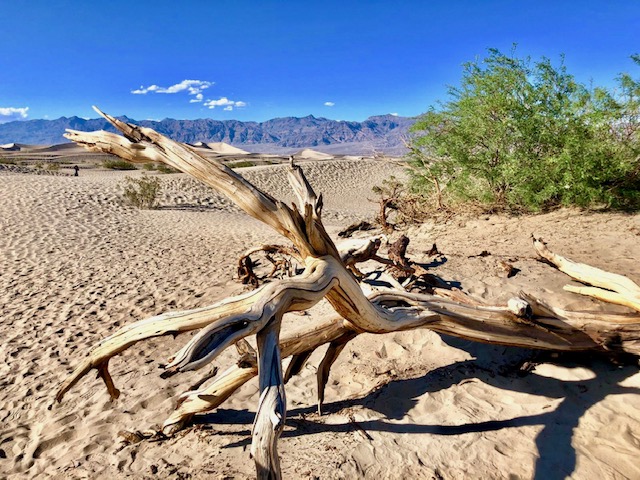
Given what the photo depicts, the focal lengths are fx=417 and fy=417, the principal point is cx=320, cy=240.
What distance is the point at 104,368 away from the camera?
248cm

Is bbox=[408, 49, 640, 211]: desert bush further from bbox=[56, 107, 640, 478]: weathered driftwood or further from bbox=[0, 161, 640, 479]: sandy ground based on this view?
bbox=[56, 107, 640, 478]: weathered driftwood

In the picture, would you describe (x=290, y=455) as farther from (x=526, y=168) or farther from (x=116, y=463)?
(x=526, y=168)

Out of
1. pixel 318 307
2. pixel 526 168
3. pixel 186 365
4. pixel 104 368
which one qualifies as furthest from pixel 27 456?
pixel 526 168

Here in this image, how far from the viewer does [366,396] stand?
11.7 ft

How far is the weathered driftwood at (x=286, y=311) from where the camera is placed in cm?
197

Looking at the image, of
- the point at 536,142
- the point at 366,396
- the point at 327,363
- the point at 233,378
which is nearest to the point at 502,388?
the point at 366,396

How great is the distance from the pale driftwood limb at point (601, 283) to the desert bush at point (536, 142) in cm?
285

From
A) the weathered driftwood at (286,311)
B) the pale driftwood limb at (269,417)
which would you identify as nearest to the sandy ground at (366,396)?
the weathered driftwood at (286,311)

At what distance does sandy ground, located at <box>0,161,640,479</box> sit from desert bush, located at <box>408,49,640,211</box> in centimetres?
61

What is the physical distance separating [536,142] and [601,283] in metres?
4.11

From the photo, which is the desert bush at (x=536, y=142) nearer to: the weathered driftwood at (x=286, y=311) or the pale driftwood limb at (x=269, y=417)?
the weathered driftwood at (x=286, y=311)

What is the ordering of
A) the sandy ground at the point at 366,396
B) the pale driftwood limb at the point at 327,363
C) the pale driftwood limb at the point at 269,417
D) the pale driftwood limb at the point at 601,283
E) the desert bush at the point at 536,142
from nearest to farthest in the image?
the pale driftwood limb at the point at 269,417, the sandy ground at the point at 366,396, the pale driftwood limb at the point at 327,363, the pale driftwood limb at the point at 601,283, the desert bush at the point at 536,142

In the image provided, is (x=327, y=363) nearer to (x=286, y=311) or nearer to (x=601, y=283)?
(x=286, y=311)

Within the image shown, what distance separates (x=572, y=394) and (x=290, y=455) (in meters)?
2.31
